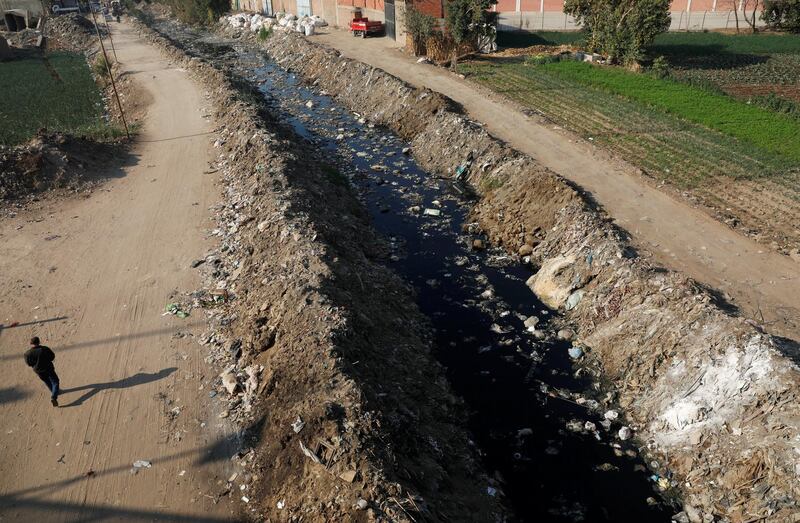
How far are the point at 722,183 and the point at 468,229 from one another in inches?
312

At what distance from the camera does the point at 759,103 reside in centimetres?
2227

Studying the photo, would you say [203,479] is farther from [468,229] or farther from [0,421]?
[468,229]

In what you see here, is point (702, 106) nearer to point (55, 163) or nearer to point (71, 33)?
point (55, 163)

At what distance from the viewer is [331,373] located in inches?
342

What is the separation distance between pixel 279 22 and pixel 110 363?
42.4m

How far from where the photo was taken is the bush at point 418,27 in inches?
1193

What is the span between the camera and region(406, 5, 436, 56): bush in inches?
1193

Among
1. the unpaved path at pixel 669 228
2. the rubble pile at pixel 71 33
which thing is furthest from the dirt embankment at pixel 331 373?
the rubble pile at pixel 71 33

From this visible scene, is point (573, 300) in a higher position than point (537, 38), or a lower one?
lower

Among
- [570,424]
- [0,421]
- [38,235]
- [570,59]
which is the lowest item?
[570,424]

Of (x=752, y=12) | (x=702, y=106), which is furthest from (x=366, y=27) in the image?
(x=752, y=12)

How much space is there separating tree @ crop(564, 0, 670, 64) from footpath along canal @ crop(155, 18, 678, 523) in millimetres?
16451

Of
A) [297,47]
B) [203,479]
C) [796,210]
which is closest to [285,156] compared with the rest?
[203,479]

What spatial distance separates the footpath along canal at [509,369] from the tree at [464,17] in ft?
46.2
